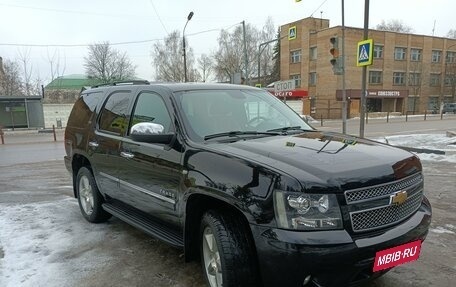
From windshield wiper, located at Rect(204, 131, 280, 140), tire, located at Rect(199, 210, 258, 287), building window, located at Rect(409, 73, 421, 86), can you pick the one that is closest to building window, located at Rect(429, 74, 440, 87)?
building window, located at Rect(409, 73, 421, 86)

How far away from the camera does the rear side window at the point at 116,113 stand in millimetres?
4812

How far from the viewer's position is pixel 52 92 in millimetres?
65938

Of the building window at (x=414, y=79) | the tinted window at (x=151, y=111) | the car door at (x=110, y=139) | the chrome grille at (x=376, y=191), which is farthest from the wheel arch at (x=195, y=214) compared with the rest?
the building window at (x=414, y=79)

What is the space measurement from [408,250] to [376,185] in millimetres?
597

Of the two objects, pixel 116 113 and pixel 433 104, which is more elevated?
pixel 116 113

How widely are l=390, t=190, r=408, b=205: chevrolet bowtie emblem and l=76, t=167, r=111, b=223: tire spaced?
12.4 ft

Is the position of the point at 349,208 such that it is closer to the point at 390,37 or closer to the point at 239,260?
the point at 239,260

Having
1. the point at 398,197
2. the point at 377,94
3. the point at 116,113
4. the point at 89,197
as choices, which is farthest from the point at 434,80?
the point at 398,197

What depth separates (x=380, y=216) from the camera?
116 inches

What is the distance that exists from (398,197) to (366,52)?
30.6 ft

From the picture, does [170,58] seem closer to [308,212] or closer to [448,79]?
[448,79]

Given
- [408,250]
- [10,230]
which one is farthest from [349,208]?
[10,230]

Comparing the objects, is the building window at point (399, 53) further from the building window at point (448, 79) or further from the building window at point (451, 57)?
the building window at point (448, 79)

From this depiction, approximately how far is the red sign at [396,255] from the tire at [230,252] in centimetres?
86
